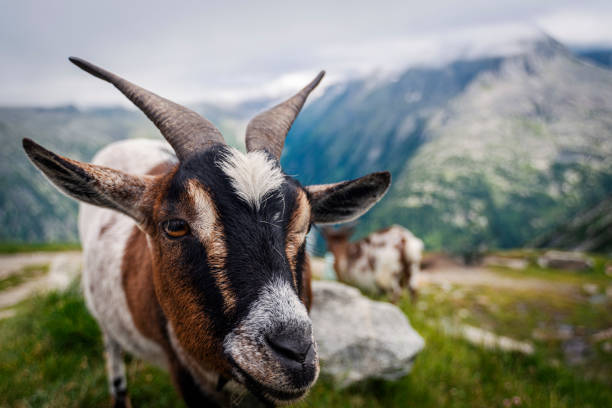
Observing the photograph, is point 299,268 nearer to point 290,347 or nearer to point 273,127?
point 290,347

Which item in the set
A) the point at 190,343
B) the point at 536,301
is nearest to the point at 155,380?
the point at 190,343

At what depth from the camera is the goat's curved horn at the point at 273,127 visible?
2.71 m

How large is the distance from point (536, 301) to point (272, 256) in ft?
60.8

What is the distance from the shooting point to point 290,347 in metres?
1.64

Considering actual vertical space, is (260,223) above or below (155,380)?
above

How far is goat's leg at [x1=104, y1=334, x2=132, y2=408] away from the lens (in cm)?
391

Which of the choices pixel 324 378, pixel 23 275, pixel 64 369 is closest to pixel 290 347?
pixel 324 378

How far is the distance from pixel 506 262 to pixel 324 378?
103ft

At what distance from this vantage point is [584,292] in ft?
60.7

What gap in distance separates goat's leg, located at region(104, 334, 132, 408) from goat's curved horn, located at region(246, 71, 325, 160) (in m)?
3.14

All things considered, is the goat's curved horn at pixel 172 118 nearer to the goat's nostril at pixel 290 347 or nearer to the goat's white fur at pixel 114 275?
the goat's white fur at pixel 114 275

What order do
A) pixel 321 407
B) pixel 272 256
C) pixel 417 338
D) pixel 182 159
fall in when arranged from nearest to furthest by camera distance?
pixel 272 256 → pixel 182 159 → pixel 321 407 → pixel 417 338

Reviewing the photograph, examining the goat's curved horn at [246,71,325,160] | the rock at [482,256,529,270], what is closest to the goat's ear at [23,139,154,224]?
the goat's curved horn at [246,71,325,160]

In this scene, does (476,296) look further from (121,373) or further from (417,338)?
(121,373)
